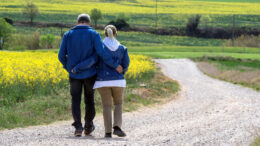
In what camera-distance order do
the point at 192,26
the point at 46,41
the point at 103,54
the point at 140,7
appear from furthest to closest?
the point at 140,7 → the point at 192,26 → the point at 46,41 → the point at 103,54

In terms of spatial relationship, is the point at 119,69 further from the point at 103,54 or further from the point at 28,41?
the point at 28,41

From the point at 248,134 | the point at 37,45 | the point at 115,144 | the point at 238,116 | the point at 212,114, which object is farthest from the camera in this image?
the point at 37,45

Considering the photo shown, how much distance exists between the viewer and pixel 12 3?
289 ft

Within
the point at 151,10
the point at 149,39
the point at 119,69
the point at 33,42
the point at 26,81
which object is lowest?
the point at 149,39

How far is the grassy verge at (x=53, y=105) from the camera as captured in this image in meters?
10.6

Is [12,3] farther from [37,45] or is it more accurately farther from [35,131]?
[35,131]

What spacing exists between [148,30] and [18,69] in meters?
57.6

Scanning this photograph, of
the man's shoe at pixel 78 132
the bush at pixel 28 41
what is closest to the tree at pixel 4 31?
the bush at pixel 28 41

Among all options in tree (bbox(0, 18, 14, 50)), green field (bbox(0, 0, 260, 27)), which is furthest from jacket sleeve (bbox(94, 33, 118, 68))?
green field (bbox(0, 0, 260, 27))

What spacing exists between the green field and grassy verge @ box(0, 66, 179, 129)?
196 ft

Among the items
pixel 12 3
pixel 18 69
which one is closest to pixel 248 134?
pixel 18 69

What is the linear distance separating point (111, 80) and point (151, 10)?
273 ft

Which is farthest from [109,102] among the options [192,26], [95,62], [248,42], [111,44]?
[192,26]

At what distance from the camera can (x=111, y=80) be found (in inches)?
327
